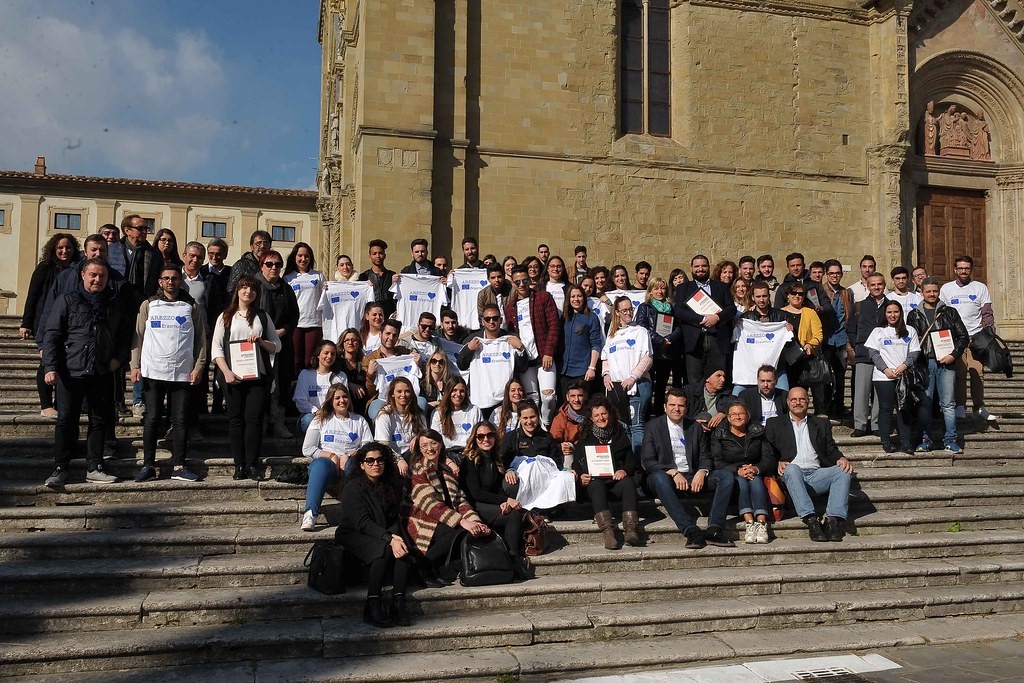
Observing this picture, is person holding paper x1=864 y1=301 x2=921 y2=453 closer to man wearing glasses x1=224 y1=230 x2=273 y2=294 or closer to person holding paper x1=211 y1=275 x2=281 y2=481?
person holding paper x1=211 y1=275 x2=281 y2=481

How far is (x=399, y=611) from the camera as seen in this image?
6.20 m

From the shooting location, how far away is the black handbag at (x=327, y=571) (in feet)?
21.1

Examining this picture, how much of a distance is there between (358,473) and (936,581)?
523 centimetres

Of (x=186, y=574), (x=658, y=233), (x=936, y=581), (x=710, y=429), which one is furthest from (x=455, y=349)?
(x=658, y=233)

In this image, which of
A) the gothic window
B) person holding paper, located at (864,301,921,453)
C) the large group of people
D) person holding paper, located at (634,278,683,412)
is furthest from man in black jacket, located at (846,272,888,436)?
the gothic window

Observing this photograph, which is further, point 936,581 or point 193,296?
point 193,296

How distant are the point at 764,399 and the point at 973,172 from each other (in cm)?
1451

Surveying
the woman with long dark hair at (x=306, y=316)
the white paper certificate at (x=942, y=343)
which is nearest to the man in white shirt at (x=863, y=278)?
the white paper certificate at (x=942, y=343)

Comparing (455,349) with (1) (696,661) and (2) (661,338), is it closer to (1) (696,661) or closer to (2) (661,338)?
(2) (661,338)

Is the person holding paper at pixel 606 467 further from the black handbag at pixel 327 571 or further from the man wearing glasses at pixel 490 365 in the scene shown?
the black handbag at pixel 327 571

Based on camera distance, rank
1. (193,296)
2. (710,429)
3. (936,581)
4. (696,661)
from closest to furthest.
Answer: (696,661) → (936,581) → (710,429) → (193,296)

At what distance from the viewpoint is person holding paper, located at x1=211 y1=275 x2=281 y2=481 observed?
785 cm

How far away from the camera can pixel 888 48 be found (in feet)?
62.4

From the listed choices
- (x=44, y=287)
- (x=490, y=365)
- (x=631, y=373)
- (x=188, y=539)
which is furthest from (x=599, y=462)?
(x=44, y=287)
